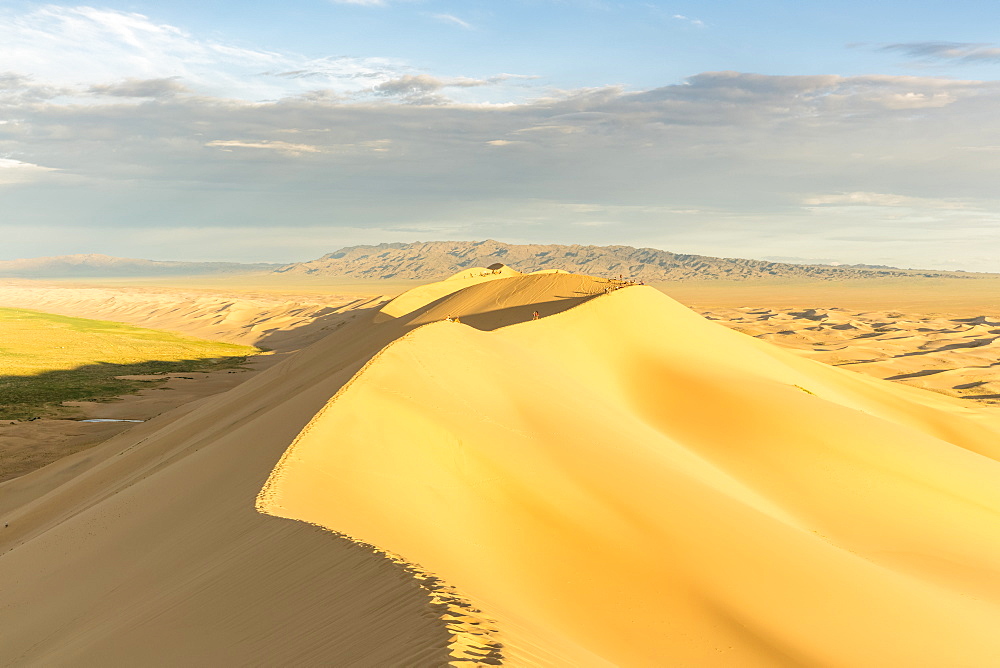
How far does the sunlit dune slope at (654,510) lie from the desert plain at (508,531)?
43mm

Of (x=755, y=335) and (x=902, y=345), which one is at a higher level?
(x=902, y=345)

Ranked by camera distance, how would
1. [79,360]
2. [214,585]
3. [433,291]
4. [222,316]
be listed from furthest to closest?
[222,316]
[79,360]
[433,291]
[214,585]

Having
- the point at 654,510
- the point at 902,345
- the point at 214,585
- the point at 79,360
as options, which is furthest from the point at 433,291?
the point at 214,585

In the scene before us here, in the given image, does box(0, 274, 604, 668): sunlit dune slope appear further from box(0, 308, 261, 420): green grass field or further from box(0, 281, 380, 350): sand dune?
box(0, 281, 380, 350): sand dune

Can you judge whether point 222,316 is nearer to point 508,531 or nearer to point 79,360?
point 79,360

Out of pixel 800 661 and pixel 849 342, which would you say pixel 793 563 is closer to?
pixel 800 661

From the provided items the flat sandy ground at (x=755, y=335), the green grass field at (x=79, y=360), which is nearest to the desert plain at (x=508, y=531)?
the flat sandy ground at (x=755, y=335)

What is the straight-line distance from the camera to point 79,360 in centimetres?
4684

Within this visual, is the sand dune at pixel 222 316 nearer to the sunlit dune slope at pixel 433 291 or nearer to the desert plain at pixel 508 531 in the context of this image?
the sunlit dune slope at pixel 433 291

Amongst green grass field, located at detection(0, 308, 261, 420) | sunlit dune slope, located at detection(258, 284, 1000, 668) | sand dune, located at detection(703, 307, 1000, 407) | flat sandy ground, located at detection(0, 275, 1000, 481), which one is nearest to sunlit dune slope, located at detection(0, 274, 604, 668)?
sunlit dune slope, located at detection(258, 284, 1000, 668)

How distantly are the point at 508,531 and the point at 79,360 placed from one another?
47.3 meters

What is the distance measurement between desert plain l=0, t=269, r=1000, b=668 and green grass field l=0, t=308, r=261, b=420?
1483 cm

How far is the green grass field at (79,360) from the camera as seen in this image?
3284 centimetres

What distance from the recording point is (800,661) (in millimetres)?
6695
